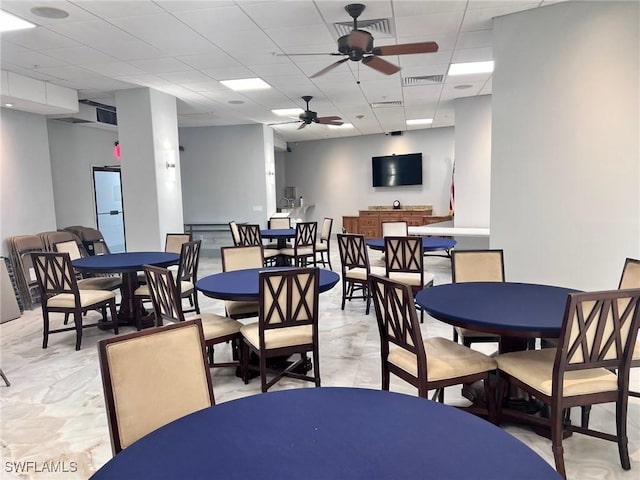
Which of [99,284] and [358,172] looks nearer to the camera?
[99,284]

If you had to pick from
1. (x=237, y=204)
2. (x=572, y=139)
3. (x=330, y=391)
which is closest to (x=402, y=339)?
(x=330, y=391)

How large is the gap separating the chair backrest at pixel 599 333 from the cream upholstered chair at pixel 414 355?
1.52ft

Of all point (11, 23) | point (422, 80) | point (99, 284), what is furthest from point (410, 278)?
point (11, 23)

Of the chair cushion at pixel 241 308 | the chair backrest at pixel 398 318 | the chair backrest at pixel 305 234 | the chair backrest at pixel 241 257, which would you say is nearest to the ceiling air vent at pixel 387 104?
→ the chair backrest at pixel 305 234

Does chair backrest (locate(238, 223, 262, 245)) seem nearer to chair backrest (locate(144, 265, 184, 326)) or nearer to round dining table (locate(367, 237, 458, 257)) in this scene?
round dining table (locate(367, 237, 458, 257))

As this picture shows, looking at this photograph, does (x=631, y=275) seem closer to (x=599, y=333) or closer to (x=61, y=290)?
(x=599, y=333)

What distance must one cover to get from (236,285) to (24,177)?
522cm

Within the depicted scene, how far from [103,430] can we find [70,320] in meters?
3.02

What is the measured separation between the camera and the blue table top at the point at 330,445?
3.52 feet

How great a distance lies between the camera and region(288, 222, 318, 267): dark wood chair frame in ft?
24.4

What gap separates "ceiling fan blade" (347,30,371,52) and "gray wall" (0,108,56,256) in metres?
5.42

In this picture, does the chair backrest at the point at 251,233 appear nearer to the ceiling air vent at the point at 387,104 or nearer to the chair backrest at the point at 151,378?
the ceiling air vent at the point at 387,104

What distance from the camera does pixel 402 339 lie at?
2.47 m

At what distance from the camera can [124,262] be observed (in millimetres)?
4562
